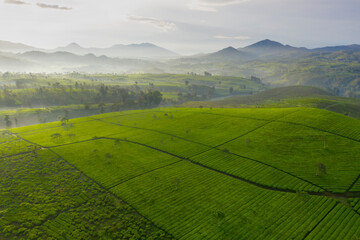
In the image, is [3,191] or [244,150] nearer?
[3,191]

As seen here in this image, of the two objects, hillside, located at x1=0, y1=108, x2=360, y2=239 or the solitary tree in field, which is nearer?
hillside, located at x1=0, y1=108, x2=360, y2=239

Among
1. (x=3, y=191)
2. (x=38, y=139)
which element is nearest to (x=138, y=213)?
(x=3, y=191)

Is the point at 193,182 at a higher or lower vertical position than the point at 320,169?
lower

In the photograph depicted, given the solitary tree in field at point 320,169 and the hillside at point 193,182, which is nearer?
the hillside at point 193,182

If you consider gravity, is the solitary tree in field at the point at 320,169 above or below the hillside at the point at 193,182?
above

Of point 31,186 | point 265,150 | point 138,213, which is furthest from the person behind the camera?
point 265,150

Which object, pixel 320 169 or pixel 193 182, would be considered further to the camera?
pixel 320 169

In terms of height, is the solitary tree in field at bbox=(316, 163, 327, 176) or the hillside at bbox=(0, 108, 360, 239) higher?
the solitary tree in field at bbox=(316, 163, 327, 176)

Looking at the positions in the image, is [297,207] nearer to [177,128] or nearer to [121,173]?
[121,173]
